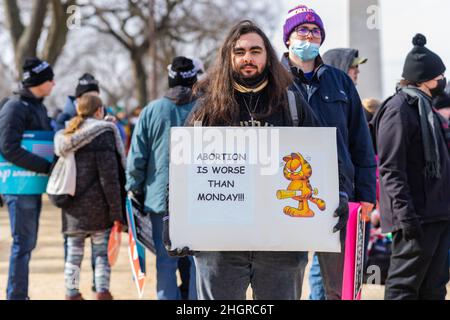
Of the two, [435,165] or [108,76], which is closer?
[435,165]

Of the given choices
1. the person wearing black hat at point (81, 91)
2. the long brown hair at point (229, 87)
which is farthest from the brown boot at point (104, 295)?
the long brown hair at point (229, 87)

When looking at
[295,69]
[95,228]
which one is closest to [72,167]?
[95,228]

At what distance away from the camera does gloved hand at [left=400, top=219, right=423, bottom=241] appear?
444cm

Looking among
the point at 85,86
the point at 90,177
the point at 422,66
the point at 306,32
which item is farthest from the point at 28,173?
the point at 422,66

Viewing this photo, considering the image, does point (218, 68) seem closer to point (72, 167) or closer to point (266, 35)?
point (266, 35)

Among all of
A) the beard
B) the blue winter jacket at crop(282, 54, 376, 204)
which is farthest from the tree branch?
the beard

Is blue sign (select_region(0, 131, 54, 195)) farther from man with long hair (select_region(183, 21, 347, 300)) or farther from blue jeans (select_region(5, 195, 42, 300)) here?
man with long hair (select_region(183, 21, 347, 300))

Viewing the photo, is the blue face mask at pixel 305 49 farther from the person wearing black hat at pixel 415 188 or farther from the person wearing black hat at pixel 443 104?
the person wearing black hat at pixel 443 104

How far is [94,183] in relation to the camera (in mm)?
5543

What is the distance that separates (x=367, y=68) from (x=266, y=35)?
16.4ft

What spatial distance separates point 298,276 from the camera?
132 inches

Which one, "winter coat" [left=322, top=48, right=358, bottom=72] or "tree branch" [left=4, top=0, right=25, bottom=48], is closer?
"winter coat" [left=322, top=48, right=358, bottom=72]

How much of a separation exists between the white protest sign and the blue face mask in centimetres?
92

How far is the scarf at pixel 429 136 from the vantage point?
451cm
